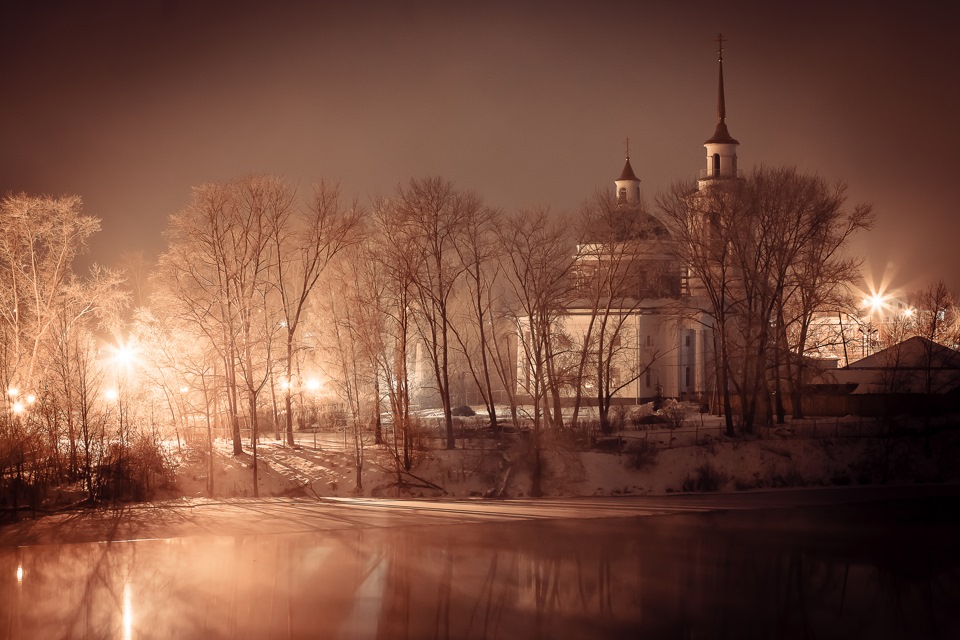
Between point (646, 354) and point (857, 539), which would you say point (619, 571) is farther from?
point (646, 354)

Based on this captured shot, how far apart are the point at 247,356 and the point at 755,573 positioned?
18.0 m

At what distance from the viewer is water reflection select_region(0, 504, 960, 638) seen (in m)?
16.8

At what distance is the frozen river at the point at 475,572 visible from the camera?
16922 millimetres

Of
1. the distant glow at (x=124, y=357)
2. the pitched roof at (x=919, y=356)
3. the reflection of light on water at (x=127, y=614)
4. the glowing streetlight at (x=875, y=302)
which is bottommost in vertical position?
the reflection of light on water at (x=127, y=614)

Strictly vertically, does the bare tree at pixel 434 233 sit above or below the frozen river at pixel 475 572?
above

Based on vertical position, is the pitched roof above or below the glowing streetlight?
below

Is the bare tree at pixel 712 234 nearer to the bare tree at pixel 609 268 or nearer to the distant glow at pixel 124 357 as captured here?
the bare tree at pixel 609 268

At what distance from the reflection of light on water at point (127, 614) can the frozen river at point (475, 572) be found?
5cm

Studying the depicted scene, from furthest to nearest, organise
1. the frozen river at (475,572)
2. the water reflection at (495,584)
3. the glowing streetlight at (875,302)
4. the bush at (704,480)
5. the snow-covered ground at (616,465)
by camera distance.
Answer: the glowing streetlight at (875,302) < the bush at (704,480) < the snow-covered ground at (616,465) < the frozen river at (475,572) < the water reflection at (495,584)

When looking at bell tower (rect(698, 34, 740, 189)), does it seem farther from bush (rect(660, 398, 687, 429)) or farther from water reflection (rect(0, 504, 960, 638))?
water reflection (rect(0, 504, 960, 638))

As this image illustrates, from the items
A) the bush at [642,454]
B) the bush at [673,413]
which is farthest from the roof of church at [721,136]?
the bush at [642,454]

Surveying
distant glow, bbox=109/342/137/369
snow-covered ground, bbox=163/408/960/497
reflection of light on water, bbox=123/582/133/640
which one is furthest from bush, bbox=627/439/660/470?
distant glow, bbox=109/342/137/369

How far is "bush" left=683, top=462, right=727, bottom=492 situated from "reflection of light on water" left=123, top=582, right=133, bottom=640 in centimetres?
1961

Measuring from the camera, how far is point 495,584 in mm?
19375
